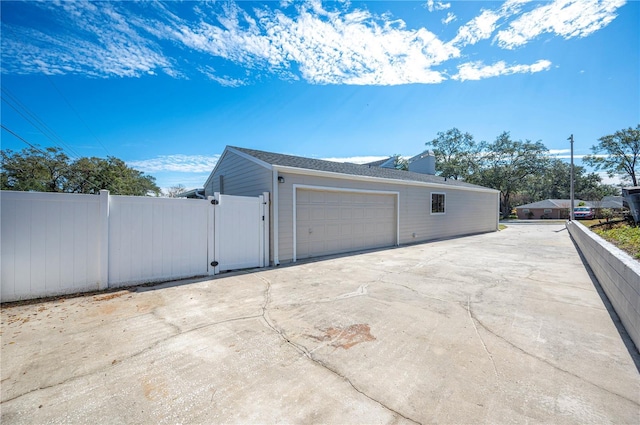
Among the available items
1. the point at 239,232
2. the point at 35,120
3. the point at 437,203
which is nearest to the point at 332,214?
the point at 239,232

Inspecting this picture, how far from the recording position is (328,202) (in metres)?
7.83

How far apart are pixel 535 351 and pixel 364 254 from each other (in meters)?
5.60

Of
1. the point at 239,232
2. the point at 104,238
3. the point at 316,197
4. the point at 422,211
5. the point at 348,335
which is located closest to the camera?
the point at 348,335

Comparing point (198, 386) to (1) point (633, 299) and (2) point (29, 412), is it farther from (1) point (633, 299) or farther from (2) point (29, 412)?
(1) point (633, 299)

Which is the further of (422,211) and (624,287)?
(422,211)

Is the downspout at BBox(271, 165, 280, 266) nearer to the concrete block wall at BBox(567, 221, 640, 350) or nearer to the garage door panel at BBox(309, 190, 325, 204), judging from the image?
the garage door panel at BBox(309, 190, 325, 204)

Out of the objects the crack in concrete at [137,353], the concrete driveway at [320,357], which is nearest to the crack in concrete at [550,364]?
Result: the concrete driveway at [320,357]

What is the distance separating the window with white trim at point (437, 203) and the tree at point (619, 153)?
127 ft

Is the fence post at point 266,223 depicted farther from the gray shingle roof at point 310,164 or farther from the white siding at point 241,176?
Result: the gray shingle roof at point 310,164

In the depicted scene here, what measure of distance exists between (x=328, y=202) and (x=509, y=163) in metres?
38.1

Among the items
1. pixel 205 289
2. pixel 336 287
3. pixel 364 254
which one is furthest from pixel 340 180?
pixel 205 289

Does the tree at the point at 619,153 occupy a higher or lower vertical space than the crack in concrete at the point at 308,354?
higher

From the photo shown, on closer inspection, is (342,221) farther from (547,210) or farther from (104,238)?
(547,210)

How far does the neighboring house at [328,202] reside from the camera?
6777 mm
